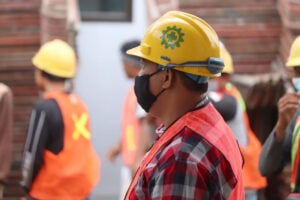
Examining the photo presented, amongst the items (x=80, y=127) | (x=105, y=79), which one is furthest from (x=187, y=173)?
(x=105, y=79)

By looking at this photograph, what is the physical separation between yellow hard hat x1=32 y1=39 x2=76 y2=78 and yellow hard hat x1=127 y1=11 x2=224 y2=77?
2433 millimetres

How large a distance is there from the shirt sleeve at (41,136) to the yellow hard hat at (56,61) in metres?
0.28

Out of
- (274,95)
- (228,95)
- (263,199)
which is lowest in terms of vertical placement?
(263,199)

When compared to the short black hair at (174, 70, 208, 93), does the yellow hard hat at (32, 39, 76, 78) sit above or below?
below

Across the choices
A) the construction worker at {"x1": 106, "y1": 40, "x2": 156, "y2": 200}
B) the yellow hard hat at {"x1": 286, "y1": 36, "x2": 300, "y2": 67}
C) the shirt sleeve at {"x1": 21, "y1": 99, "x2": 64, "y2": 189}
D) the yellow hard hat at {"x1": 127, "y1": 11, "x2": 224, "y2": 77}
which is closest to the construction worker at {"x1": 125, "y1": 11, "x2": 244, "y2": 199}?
the yellow hard hat at {"x1": 127, "y1": 11, "x2": 224, "y2": 77}

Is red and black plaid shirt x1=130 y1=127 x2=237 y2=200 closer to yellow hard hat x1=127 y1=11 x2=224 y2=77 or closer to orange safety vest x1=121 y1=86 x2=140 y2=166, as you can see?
yellow hard hat x1=127 y1=11 x2=224 y2=77

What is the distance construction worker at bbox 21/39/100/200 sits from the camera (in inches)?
189

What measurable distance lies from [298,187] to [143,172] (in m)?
1.42

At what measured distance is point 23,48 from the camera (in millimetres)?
6887

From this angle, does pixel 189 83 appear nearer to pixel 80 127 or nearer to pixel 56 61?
pixel 80 127

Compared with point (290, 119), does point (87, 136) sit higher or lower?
lower

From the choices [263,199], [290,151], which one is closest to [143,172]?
[290,151]

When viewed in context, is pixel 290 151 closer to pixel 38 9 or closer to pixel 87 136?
pixel 87 136

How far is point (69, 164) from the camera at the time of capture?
195 inches
